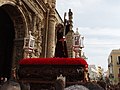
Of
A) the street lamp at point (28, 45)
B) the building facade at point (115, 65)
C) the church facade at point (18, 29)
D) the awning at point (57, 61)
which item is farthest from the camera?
the building facade at point (115, 65)

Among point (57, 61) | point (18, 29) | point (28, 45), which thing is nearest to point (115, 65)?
point (18, 29)

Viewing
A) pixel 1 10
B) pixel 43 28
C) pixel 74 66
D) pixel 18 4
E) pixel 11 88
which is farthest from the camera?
pixel 43 28

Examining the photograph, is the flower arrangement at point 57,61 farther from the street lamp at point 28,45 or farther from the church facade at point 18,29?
the church facade at point 18,29

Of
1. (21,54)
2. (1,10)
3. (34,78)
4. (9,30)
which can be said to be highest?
(1,10)

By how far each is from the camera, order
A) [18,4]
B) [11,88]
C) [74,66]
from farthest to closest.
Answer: [18,4]
[74,66]
[11,88]

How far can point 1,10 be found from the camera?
11.7m

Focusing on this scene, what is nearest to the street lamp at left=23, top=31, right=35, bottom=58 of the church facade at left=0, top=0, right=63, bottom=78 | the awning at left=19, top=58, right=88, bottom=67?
the church facade at left=0, top=0, right=63, bottom=78

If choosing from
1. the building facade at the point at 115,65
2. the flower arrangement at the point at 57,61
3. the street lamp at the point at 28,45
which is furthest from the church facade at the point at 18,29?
the building facade at the point at 115,65

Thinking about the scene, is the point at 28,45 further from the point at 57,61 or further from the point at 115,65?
the point at 115,65

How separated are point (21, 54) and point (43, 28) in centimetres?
339

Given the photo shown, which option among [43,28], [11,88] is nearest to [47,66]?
[11,88]

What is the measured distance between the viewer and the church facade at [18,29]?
1120 cm

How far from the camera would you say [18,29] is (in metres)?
11.7

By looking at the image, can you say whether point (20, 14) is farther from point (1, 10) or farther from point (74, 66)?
point (74, 66)
